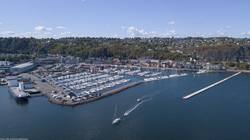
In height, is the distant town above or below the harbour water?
above

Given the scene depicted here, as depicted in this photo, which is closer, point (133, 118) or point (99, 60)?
point (133, 118)

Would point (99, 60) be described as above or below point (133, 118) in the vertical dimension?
above

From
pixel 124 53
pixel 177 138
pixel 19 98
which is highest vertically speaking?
pixel 124 53

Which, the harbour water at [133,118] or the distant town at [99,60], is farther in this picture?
the distant town at [99,60]

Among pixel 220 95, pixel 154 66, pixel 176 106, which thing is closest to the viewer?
pixel 176 106

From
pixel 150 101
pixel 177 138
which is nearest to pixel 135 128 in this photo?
pixel 177 138

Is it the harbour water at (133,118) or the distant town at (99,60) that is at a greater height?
the distant town at (99,60)

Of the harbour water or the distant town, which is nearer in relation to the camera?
the harbour water

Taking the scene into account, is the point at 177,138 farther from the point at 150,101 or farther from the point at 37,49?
the point at 37,49
